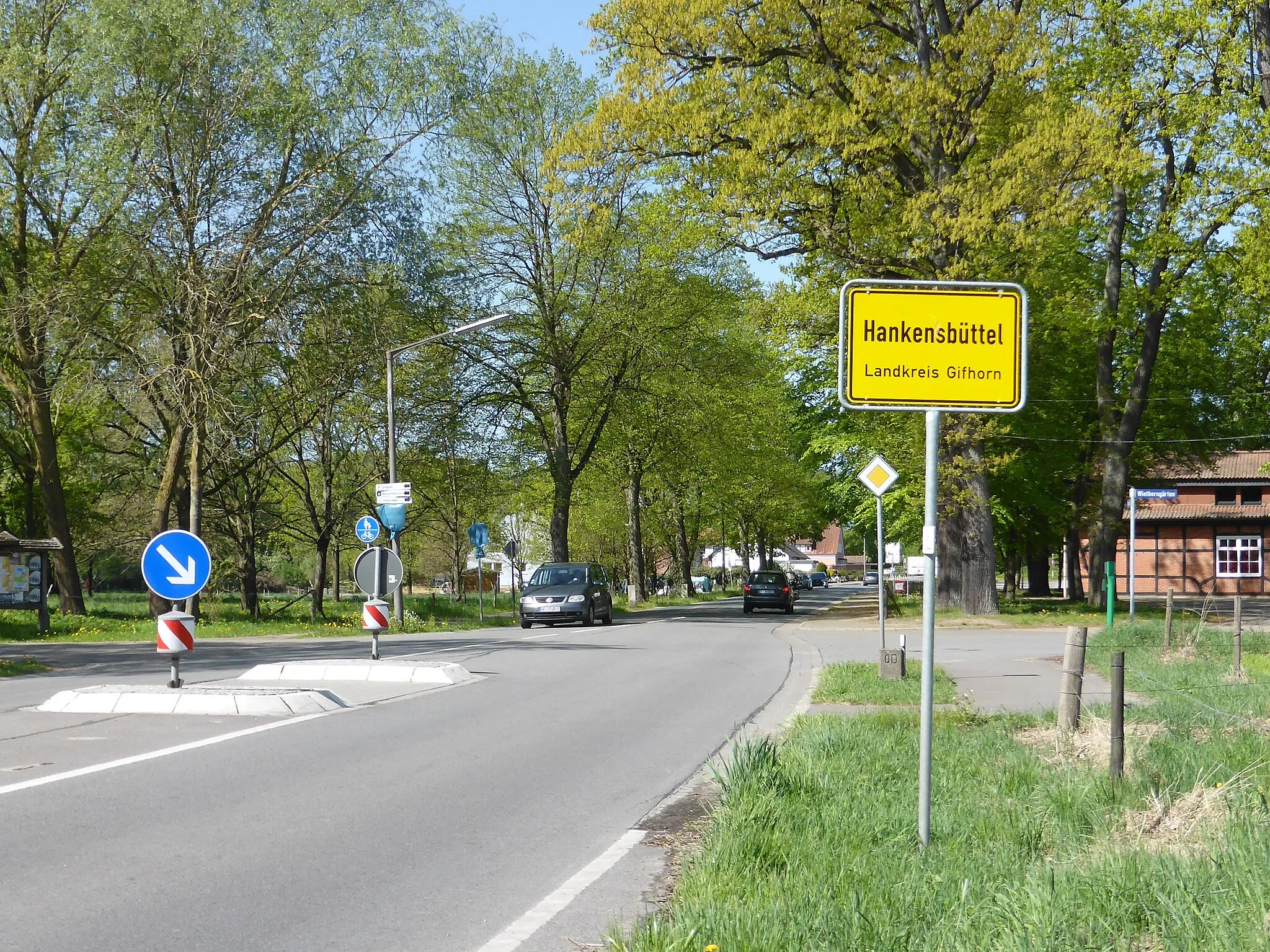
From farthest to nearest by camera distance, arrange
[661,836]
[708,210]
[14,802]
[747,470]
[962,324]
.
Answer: [747,470]
[708,210]
[14,802]
[661,836]
[962,324]

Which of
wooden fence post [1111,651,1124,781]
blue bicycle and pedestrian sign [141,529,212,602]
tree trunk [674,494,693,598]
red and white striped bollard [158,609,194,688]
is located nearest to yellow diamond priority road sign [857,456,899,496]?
blue bicycle and pedestrian sign [141,529,212,602]

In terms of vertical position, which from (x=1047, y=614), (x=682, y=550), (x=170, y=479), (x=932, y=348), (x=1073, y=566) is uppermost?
(x=170, y=479)

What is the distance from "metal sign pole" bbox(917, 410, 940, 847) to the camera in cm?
591

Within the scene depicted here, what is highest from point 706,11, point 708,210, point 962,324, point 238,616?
point 706,11

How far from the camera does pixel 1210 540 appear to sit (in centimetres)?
6200

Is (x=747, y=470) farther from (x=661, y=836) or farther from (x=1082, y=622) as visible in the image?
(x=661, y=836)

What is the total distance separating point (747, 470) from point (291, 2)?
31.9m

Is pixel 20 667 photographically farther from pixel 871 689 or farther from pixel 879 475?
pixel 879 475

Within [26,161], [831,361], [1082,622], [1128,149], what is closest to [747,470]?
[831,361]

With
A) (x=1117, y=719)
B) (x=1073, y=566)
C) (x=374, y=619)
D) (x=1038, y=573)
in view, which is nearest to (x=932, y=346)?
(x=1117, y=719)

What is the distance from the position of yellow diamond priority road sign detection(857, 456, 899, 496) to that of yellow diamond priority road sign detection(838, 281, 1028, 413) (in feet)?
37.6

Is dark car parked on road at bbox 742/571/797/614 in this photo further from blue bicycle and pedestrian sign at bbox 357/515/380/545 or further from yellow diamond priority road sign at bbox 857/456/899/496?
yellow diamond priority road sign at bbox 857/456/899/496

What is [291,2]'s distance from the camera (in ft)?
88.4

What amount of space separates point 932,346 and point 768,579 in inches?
1578
